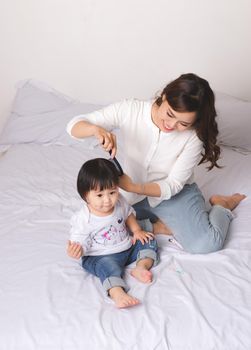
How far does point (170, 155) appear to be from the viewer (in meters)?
1.49

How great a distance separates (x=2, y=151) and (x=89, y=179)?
46.9 inches

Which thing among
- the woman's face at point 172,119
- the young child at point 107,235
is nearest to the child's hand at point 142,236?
the young child at point 107,235

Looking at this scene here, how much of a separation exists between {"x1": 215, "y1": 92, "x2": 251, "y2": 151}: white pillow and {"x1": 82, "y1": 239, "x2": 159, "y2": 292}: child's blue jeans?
0.92 meters

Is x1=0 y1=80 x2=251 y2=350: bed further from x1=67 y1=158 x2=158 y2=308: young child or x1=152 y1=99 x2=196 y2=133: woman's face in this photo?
x1=152 y1=99 x2=196 y2=133: woman's face

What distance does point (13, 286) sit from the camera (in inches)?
48.4

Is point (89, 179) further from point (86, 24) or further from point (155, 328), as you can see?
point (86, 24)

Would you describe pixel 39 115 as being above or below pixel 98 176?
below

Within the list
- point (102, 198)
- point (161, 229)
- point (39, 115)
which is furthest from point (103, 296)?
point (39, 115)

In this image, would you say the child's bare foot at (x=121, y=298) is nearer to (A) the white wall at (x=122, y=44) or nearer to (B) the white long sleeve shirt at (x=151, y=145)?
(B) the white long sleeve shirt at (x=151, y=145)

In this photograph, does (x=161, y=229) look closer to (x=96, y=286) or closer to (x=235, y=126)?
(x=96, y=286)

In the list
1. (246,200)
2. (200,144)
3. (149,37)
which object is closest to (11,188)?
(200,144)

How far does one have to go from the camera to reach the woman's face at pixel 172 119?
1317 mm

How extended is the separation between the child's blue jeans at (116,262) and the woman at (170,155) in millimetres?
143

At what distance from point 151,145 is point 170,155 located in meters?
0.07
